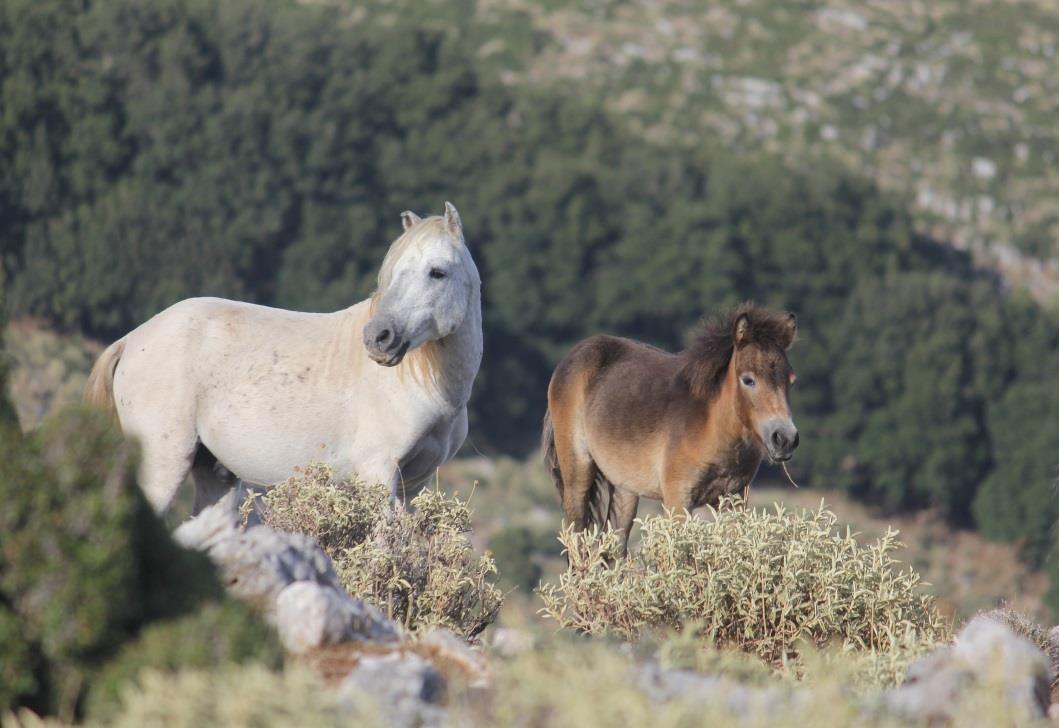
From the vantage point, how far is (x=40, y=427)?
4.74 m

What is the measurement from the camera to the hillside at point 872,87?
174ft

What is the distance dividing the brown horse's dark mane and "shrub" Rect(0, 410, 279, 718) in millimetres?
4548

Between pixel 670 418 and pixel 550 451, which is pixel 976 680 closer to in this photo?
pixel 670 418

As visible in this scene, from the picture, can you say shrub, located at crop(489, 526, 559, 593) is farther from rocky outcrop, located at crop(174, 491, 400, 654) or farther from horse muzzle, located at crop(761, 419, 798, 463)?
rocky outcrop, located at crop(174, 491, 400, 654)

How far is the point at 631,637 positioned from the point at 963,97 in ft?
183

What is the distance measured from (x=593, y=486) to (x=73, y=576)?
19.8ft

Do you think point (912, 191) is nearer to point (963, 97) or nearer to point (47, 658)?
point (963, 97)

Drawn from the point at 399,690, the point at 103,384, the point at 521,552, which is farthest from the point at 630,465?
the point at 521,552

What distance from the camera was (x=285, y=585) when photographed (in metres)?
5.21

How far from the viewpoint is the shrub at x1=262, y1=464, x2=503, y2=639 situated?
6.95m

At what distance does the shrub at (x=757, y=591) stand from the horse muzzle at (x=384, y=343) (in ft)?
4.23

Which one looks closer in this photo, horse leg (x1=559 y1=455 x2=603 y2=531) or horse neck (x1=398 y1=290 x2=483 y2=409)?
horse neck (x1=398 y1=290 x2=483 y2=409)

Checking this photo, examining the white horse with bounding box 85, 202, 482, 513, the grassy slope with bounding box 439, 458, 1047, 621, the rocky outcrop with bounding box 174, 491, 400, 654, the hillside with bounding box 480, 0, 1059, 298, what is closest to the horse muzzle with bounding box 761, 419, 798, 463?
the white horse with bounding box 85, 202, 482, 513

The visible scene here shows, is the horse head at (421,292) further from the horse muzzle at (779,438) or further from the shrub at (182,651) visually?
the shrub at (182,651)
